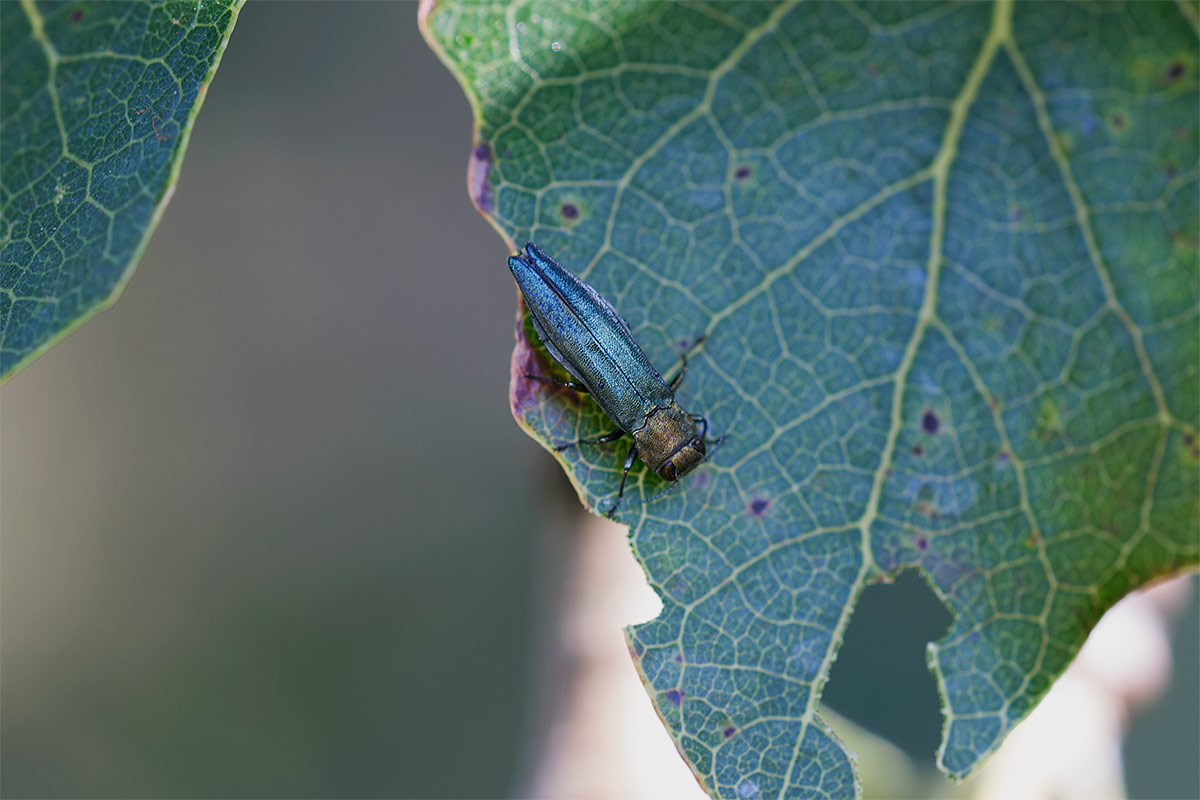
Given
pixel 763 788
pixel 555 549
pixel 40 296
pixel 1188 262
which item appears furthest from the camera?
pixel 555 549

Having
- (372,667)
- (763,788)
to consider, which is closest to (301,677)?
(372,667)

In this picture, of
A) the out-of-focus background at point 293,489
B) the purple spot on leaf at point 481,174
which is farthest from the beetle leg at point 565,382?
the out-of-focus background at point 293,489

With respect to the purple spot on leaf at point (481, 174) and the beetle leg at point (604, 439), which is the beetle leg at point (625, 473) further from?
the purple spot on leaf at point (481, 174)

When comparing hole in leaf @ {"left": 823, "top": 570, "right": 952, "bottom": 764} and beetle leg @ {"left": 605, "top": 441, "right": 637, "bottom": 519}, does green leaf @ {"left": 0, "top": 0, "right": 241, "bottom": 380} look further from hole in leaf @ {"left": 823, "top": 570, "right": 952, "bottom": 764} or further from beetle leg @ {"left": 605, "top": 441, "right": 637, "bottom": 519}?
hole in leaf @ {"left": 823, "top": 570, "right": 952, "bottom": 764}

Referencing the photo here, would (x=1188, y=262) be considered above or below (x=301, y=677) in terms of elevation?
above

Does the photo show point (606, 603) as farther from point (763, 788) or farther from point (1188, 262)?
point (1188, 262)

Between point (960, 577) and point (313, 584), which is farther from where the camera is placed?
point (313, 584)

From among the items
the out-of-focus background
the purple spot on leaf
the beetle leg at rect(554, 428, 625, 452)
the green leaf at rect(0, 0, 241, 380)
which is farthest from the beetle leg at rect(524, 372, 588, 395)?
the out-of-focus background
